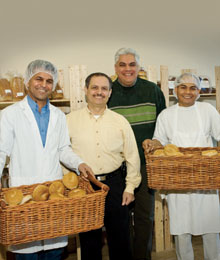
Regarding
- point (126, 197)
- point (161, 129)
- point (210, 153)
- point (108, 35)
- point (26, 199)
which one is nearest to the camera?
point (26, 199)

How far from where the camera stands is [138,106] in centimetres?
243

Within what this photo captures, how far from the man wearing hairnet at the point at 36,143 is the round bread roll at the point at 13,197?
0.22 metres

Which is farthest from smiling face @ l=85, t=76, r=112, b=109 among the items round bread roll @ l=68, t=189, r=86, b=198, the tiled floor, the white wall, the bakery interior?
the white wall

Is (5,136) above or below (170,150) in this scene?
above

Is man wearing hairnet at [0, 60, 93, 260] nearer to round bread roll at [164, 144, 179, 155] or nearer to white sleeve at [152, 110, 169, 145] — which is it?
round bread roll at [164, 144, 179, 155]

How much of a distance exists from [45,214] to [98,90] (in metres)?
0.89

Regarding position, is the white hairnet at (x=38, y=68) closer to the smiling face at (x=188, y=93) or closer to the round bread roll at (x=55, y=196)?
the round bread roll at (x=55, y=196)

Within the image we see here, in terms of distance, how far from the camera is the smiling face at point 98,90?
82.2 inches

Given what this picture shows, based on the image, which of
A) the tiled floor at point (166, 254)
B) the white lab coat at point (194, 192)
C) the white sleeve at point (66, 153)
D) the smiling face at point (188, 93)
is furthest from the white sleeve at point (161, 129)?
the tiled floor at point (166, 254)

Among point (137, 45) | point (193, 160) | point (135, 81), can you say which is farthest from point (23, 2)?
point (193, 160)

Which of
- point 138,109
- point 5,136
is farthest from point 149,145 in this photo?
point 5,136

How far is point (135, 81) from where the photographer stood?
2473mm

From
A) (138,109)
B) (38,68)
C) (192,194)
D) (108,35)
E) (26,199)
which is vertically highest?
(108,35)

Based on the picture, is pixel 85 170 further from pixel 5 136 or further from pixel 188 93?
pixel 188 93
